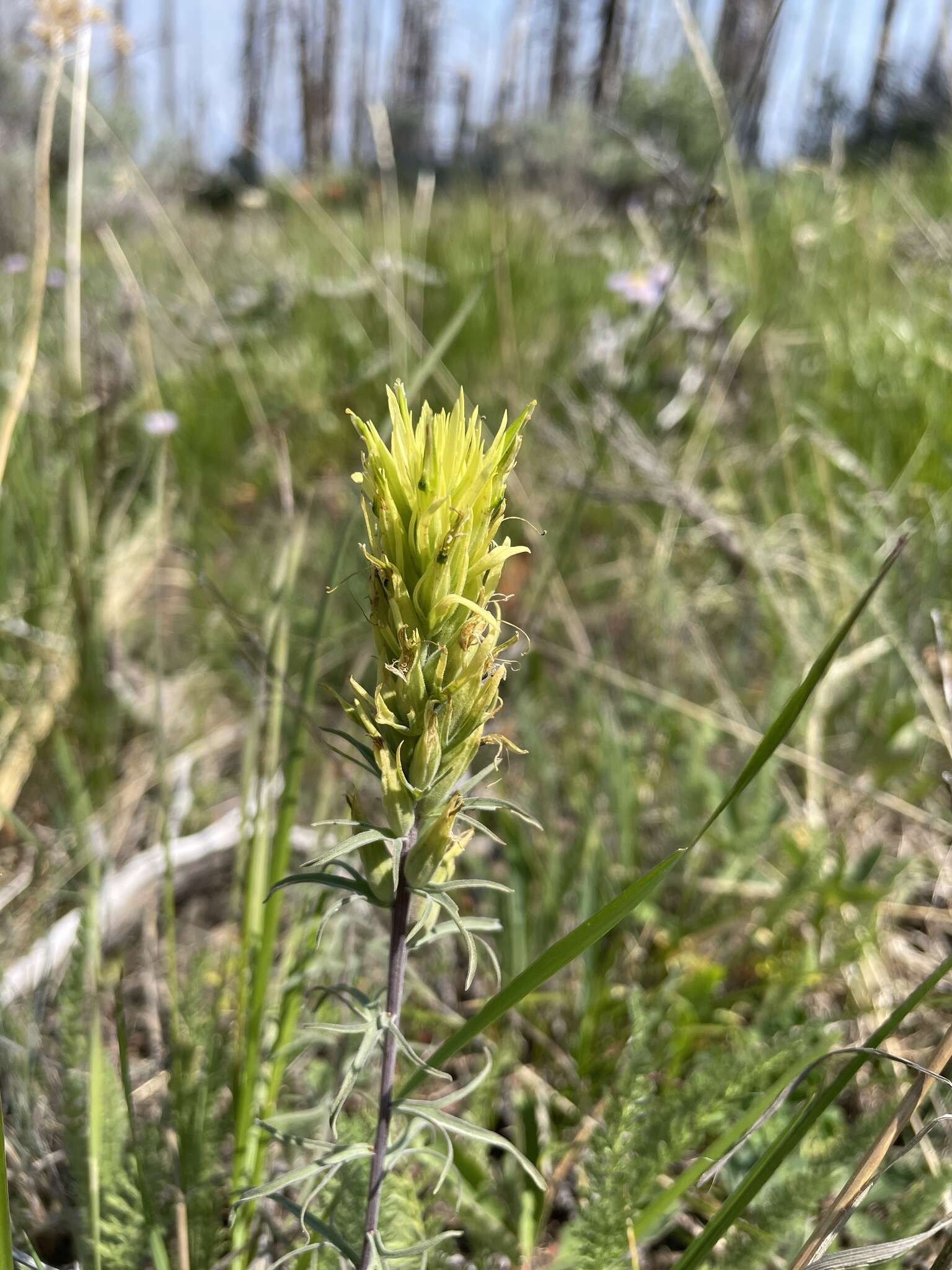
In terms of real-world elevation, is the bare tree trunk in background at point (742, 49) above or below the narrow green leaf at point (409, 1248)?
above

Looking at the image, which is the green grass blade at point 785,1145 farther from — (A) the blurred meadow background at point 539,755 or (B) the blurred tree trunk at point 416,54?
(B) the blurred tree trunk at point 416,54

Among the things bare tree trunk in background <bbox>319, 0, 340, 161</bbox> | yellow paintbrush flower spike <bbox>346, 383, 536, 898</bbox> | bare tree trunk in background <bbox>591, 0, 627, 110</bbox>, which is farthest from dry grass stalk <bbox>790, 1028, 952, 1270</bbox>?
bare tree trunk in background <bbox>319, 0, 340, 161</bbox>

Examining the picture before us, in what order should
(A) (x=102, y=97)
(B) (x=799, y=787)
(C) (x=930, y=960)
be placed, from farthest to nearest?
(A) (x=102, y=97) → (B) (x=799, y=787) → (C) (x=930, y=960)

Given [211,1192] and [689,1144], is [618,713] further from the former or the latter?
[211,1192]

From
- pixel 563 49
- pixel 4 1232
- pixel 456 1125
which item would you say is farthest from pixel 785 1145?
pixel 563 49

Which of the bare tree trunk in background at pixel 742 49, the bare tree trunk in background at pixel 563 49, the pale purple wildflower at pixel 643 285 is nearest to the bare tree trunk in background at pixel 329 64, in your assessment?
the bare tree trunk in background at pixel 563 49

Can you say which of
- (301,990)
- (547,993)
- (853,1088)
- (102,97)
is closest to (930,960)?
(853,1088)

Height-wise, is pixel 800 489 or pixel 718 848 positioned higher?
pixel 800 489

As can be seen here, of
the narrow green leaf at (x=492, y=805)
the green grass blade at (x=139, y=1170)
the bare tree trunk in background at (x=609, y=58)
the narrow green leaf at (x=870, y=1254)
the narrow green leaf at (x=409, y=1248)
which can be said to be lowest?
the green grass blade at (x=139, y=1170)
